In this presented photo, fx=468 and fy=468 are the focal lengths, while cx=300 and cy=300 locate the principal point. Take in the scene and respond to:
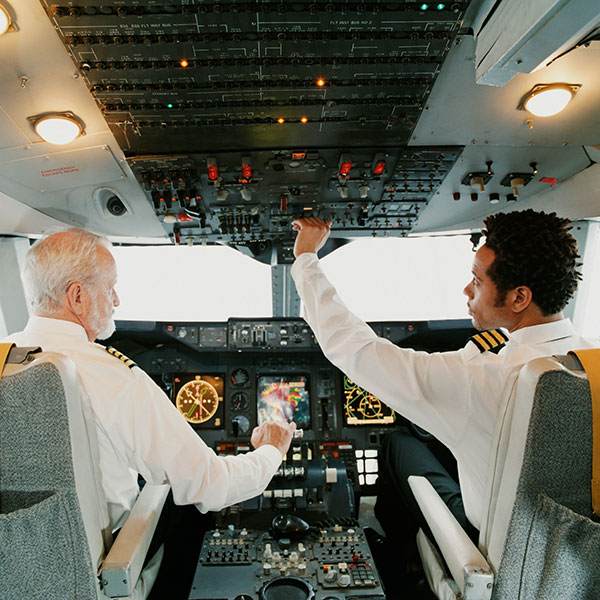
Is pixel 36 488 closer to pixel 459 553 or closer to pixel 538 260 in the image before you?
pixel 459 553

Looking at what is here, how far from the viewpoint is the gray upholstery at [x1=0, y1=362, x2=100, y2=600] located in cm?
106

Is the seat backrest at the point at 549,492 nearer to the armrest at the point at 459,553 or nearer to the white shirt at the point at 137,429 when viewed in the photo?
the armrest at the point at 459,553

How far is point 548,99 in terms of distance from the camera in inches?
58.7

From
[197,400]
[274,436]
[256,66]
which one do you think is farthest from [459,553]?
[197,400]

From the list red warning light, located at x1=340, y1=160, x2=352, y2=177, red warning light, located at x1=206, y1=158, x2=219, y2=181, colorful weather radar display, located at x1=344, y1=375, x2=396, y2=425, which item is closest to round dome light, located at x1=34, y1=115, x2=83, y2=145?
red warning light, located at x1=206, y1=158, x2=219, y2=181

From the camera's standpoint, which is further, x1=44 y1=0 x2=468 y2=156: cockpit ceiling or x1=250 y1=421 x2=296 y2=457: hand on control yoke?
x1=250 y1=421 x2=296 y2=457: hand on control yoke

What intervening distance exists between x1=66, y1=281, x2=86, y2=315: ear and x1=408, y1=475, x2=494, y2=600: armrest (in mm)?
1310

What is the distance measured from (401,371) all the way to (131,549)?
0.92m

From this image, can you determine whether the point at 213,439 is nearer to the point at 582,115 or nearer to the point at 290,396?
the point at 290,396

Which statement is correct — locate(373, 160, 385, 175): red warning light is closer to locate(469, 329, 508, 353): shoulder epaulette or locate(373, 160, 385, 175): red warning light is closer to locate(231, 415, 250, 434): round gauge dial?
→ locate(469, 329, 508, 353): shoulder epaulette

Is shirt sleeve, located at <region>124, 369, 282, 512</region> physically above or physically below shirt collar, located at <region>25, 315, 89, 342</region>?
below

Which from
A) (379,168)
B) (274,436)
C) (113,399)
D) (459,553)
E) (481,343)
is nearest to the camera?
(459,553)

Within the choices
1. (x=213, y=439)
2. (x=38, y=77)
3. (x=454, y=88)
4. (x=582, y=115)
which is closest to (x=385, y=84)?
(x=454, y=88)

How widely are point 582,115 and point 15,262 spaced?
3.03m
